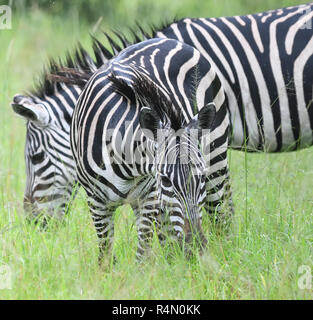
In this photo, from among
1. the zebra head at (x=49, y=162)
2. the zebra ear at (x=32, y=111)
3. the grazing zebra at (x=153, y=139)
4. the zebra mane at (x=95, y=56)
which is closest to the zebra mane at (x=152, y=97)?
the grazing zebra at (x=153, y=139)

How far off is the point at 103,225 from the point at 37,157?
5.19 feet

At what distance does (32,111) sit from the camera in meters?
5.59

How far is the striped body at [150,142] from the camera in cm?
369

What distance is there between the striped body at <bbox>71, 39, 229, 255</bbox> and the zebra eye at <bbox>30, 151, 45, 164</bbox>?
4.35ft

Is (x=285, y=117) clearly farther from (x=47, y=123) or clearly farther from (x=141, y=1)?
(x=141, y=1)

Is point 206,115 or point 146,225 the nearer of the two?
point 206,115

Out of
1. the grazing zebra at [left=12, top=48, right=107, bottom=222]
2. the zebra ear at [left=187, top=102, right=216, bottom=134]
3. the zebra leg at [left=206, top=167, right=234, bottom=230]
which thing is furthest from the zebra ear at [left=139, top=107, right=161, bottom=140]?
the grazing zebra at [left=12, top=48, right=107, bottom=222]

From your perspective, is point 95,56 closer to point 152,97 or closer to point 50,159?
point 50,159

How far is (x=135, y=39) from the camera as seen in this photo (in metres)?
5.63

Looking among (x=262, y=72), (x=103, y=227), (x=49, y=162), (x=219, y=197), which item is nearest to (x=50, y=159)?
(x=49, y=162)

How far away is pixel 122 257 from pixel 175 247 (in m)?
0.68

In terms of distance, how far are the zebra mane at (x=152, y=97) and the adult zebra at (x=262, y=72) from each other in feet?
4.68

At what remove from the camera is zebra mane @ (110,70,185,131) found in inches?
150

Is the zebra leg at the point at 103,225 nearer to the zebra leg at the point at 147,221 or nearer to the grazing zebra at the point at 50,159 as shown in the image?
the zebra leg at the point at 147,221
